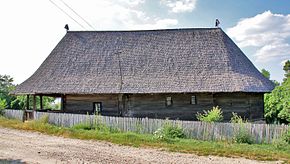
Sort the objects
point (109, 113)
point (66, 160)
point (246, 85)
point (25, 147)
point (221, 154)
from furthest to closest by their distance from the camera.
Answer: point (109, 113), point (246, 85), point (25, 147), point (221, 154), point (66, 160)

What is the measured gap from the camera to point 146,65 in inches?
792

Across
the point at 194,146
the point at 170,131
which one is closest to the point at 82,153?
the point at 194,146

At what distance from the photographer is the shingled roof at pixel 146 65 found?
60.0ft

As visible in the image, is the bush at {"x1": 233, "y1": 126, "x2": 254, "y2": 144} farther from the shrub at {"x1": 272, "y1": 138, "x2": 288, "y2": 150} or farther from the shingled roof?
the shingled roof

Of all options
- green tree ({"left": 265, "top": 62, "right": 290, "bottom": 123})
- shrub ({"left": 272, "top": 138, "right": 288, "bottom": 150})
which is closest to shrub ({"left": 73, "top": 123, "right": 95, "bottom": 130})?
shrub ({"left": 272, "top": 138, "right": 288, "bottom": 150})

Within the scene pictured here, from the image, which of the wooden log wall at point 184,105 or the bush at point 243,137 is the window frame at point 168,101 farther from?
the bush at point 243,137

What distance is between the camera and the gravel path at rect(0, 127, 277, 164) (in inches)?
342

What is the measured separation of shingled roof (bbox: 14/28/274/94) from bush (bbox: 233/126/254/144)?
5.56 meters

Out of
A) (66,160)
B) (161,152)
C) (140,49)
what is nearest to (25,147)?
(66,160)

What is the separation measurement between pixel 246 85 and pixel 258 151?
26.9 feet

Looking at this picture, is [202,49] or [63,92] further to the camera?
[202,49]

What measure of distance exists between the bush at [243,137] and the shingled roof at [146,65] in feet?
18.2

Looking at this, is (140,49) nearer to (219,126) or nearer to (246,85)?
(246,85)

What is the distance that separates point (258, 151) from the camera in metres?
10.1
